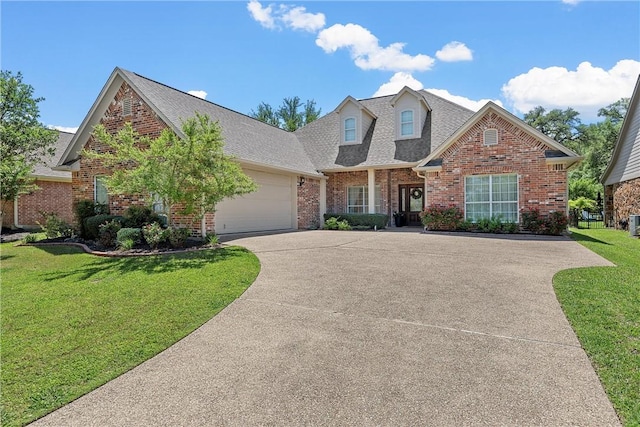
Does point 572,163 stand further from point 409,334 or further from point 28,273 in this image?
point 28,273

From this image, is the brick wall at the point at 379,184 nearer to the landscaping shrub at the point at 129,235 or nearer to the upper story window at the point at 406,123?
the upper story window at the point at 406,123

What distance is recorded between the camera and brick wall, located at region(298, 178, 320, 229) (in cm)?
1748

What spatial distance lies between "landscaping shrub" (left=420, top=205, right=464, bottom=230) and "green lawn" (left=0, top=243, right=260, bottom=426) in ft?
29.0

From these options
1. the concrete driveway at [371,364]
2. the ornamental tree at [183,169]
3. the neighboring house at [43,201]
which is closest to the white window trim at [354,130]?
the ornamental tree at [183,169]

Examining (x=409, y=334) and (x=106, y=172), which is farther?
(x=106, y=172)

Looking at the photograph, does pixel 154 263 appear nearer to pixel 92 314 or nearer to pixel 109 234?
pixel 92 314

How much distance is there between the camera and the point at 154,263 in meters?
8.18

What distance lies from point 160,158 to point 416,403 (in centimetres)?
975

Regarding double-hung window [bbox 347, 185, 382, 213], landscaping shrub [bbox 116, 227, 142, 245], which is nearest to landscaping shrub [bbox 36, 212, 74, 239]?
landscaping shrub [bbox 116, 227, 142, 245]

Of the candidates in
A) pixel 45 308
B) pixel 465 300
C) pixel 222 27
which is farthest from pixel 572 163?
pixel 45 308

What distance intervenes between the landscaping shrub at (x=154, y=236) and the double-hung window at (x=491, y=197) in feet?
37.9

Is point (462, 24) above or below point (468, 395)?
above

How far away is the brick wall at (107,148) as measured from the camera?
41.1 feet

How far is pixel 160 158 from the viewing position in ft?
33.5
